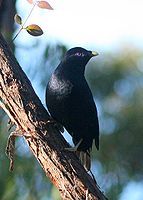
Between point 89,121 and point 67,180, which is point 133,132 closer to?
point 89,121

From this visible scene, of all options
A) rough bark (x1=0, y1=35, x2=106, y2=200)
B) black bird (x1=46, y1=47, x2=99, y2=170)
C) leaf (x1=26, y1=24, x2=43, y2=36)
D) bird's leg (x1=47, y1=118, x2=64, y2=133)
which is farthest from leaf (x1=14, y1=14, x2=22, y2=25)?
black bird (x1=46, y1=47, x2=99, y2=170)

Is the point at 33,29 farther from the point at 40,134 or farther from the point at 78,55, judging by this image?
the point at 78,55

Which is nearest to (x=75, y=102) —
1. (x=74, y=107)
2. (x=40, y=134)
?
(x=74, y=107)

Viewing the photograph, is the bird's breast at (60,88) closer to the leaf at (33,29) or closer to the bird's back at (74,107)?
the bird's back at (74,107)

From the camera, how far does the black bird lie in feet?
12.2

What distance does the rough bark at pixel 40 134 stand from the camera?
3.12m

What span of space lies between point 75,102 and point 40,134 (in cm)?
61

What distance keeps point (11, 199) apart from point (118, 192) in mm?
1718

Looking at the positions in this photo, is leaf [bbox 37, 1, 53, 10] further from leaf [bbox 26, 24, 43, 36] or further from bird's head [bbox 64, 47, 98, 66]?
bird's head [bbox 64, 47, 98, 66]

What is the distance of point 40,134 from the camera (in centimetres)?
320

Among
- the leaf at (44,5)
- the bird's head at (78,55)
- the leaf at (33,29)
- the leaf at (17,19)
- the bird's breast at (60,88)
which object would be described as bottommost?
the bird's breast at (60,88)

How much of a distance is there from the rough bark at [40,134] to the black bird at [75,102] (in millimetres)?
361

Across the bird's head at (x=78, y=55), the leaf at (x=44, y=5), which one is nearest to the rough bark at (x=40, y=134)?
the leaf at (x=44, y=5)

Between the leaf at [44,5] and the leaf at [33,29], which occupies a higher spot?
the leaf at [44,5]
